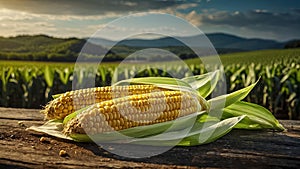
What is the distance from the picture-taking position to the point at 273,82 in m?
6.88

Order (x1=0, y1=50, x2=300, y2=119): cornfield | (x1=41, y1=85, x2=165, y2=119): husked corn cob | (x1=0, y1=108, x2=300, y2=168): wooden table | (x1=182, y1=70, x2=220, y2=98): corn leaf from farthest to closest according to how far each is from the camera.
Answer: (x1=0, y1=50, x2=300, y2=119): cornfield → (x1=182, y1=70, x2=220, y2=98): corn leaf → (x1=41, y1=85, x2=165, y2=119): husked corn cob → (x1=0, y1=108, x2=300, y2=168): wooden table

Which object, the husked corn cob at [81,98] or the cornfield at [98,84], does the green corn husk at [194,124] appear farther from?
the cornfield at [98,84]

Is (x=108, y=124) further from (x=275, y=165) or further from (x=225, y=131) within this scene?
(x=275, y=165)

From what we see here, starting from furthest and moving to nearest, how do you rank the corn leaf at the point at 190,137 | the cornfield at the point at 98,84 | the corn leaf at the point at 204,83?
the cornfield at the point at 98,84 < the corn leaf at the point at 204,83 < the corn leaf at the point at 190,137

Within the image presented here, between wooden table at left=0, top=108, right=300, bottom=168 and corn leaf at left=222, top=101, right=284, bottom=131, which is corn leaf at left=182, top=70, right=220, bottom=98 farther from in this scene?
wooden table at left=0, top=108, right=300, bottom=168

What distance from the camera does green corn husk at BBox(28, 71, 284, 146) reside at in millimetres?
1885

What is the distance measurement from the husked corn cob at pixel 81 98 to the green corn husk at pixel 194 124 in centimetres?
6

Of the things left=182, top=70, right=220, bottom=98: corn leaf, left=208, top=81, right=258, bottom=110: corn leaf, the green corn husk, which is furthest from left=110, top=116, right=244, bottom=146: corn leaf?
left=182, top=70, right=220, bottom=98: corn leaf

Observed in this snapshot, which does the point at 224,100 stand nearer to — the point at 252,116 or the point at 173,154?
the point at 252,116

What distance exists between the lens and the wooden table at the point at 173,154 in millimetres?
1619

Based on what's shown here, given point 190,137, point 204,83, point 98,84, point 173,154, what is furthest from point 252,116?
point 98,84

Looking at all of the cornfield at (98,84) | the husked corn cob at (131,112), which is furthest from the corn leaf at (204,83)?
the cornfield at (98,84)

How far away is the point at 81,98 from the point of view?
2193 mm

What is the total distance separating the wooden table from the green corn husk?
5 centimetres
